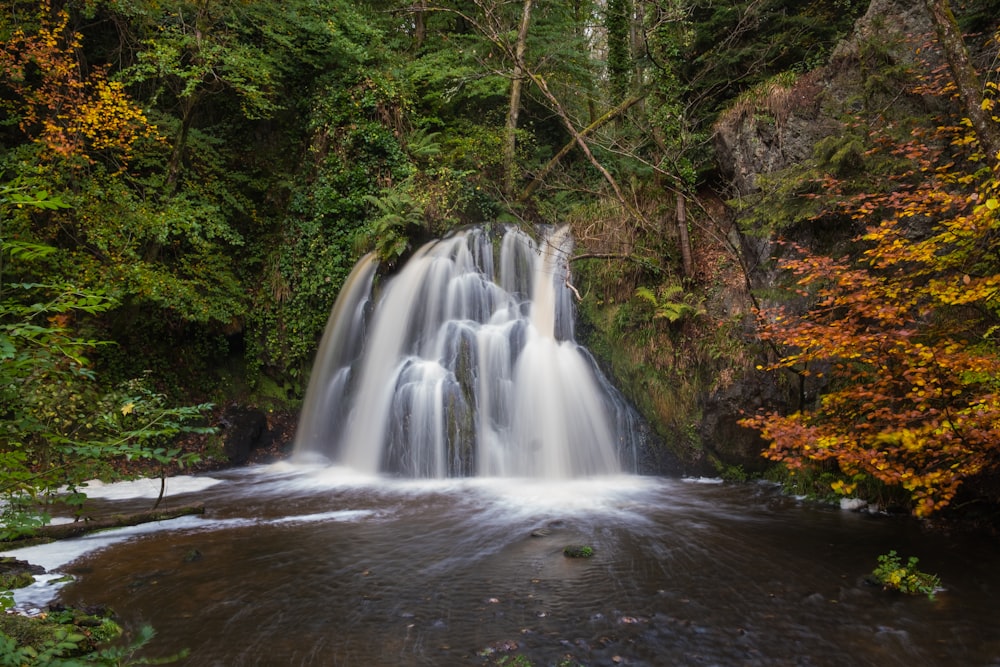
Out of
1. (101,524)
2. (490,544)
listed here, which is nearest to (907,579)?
(490,544)

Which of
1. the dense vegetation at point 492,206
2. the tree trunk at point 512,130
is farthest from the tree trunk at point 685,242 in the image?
the tree trunk at point 512,130

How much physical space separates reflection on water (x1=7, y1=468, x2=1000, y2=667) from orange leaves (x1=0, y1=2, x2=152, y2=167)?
6633 mm

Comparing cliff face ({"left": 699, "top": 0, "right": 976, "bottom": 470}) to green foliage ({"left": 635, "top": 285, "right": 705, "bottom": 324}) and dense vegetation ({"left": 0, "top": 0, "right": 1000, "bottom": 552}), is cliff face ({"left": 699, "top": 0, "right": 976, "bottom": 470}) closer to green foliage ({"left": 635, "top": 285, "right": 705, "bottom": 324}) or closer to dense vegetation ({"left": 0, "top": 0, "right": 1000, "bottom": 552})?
dense vegetation ({"left": 0, "top": 0, "right": 1000, "bottom": 552})

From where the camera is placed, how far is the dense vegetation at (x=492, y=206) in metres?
4.91

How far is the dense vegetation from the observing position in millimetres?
4910

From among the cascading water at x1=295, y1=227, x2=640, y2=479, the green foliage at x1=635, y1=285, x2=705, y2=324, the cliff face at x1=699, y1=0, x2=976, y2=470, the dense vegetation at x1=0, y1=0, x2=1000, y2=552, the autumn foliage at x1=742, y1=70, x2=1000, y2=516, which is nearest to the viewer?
the autumn foliage at x1=742, y1=70, x2=1000, y2=516

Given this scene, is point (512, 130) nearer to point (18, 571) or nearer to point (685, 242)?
point (685, 242)

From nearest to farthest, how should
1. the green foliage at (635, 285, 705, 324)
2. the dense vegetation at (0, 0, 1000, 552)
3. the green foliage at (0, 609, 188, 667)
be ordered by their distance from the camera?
the green foliage at (0, 609, 188, 667) < the dense vegetation at (0, 0, 1000, 552) < the green foliage at (635, 285, 705, 324)

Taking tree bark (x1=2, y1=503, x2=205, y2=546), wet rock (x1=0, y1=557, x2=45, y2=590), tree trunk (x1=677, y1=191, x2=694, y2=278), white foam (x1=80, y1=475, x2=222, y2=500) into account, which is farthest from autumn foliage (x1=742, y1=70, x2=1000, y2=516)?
white foam (x1=80, y1=475, x2=222, y2=500)

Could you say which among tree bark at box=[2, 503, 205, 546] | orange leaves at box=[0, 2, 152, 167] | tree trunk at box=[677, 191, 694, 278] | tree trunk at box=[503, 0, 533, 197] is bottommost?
tree bark at box=[2, 503, 205, 546]

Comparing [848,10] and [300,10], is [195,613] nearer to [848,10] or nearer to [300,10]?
[848,10]

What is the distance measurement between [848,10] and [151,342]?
13.9 m

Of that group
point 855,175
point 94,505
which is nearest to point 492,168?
point 855,175

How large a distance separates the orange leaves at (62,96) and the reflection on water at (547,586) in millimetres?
6633
